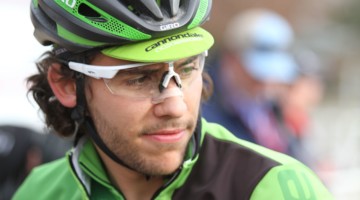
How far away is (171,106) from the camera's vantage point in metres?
3.14

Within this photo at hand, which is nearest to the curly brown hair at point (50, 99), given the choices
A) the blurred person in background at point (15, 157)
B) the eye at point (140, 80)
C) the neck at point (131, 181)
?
the neck at point (131, 181)

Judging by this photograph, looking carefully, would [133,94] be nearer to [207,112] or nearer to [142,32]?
[142,32]

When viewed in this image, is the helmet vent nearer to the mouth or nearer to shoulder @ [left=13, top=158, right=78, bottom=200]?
the mouth

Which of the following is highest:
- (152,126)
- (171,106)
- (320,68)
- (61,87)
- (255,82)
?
(171,106)

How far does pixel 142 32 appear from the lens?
3.15 meters

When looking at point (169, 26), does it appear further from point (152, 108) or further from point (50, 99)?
point (50, 99)

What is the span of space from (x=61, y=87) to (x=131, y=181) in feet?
1.99

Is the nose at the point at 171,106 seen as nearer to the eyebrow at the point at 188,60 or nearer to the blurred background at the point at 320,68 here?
the eyebrow at the point at 188,60

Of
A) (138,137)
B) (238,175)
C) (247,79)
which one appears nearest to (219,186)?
(238,175)

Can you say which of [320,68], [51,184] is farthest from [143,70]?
[320,68]

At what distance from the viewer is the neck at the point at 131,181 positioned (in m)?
3.47

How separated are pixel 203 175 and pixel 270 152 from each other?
32 centimetres

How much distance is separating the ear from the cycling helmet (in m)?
0.31

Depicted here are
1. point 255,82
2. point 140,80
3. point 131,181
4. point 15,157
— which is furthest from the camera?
point 255,82
